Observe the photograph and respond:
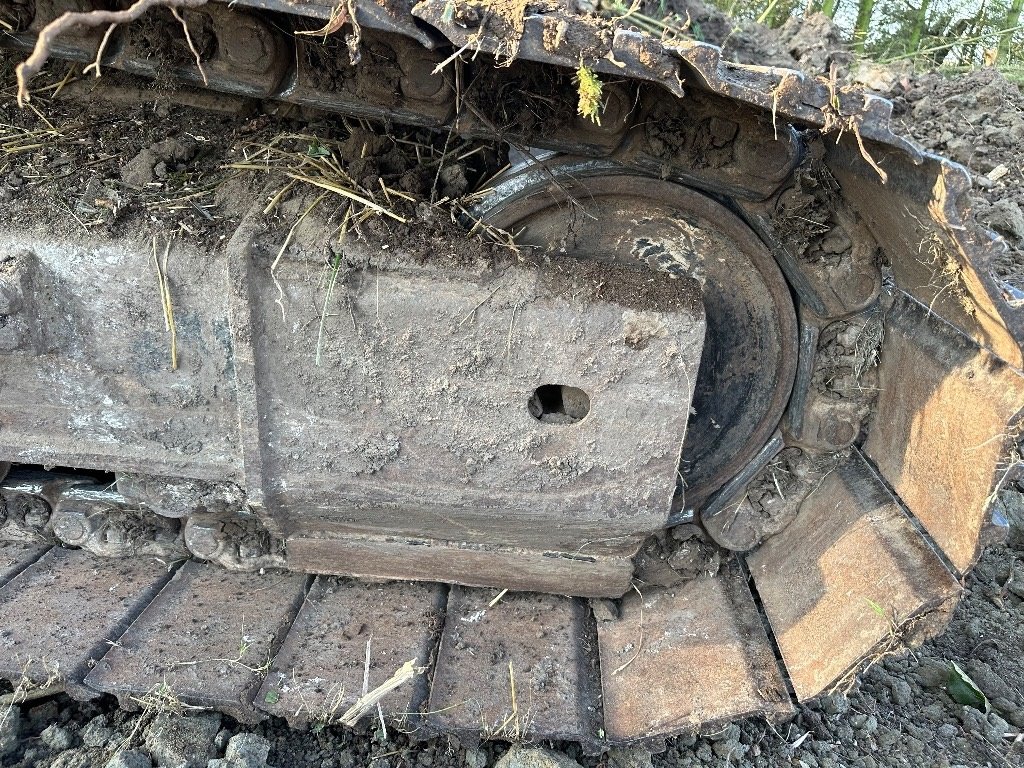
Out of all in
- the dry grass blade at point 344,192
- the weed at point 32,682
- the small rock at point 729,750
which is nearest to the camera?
the dry grass blade at point 344,192

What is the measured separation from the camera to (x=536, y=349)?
222 centimetres

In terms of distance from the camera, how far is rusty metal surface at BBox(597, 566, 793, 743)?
7.43 feet

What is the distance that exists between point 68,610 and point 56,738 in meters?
0.42

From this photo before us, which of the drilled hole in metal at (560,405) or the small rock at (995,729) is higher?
the drilled hole in metal at (560,405)

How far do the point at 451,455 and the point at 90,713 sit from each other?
5.12 ft

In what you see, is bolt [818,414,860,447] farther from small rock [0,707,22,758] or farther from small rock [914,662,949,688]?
small rock [0,707,22,758]

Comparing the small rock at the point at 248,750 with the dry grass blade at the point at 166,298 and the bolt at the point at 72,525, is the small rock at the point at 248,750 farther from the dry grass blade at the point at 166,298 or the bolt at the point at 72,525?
the dry grass blade at the point at 166,298

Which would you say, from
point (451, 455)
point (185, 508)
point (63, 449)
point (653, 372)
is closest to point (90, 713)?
point (185, 508)

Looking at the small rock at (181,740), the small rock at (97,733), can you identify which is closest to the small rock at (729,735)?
the small rock at (181,740)

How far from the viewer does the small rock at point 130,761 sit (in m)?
2.18

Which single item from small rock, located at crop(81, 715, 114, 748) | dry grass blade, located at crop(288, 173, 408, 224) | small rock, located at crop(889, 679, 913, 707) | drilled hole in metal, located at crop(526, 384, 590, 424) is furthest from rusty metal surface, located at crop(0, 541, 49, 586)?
small rock, located at crop(889, 679, 913, 707)

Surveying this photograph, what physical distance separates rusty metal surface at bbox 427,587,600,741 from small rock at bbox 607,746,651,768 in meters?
0.17

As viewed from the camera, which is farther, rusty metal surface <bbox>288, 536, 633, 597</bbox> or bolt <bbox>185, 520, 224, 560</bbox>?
bolt <bbox>185, 520, 224, 560</bbox>

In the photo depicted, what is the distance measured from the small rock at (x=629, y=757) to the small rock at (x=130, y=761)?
4.71 feet
